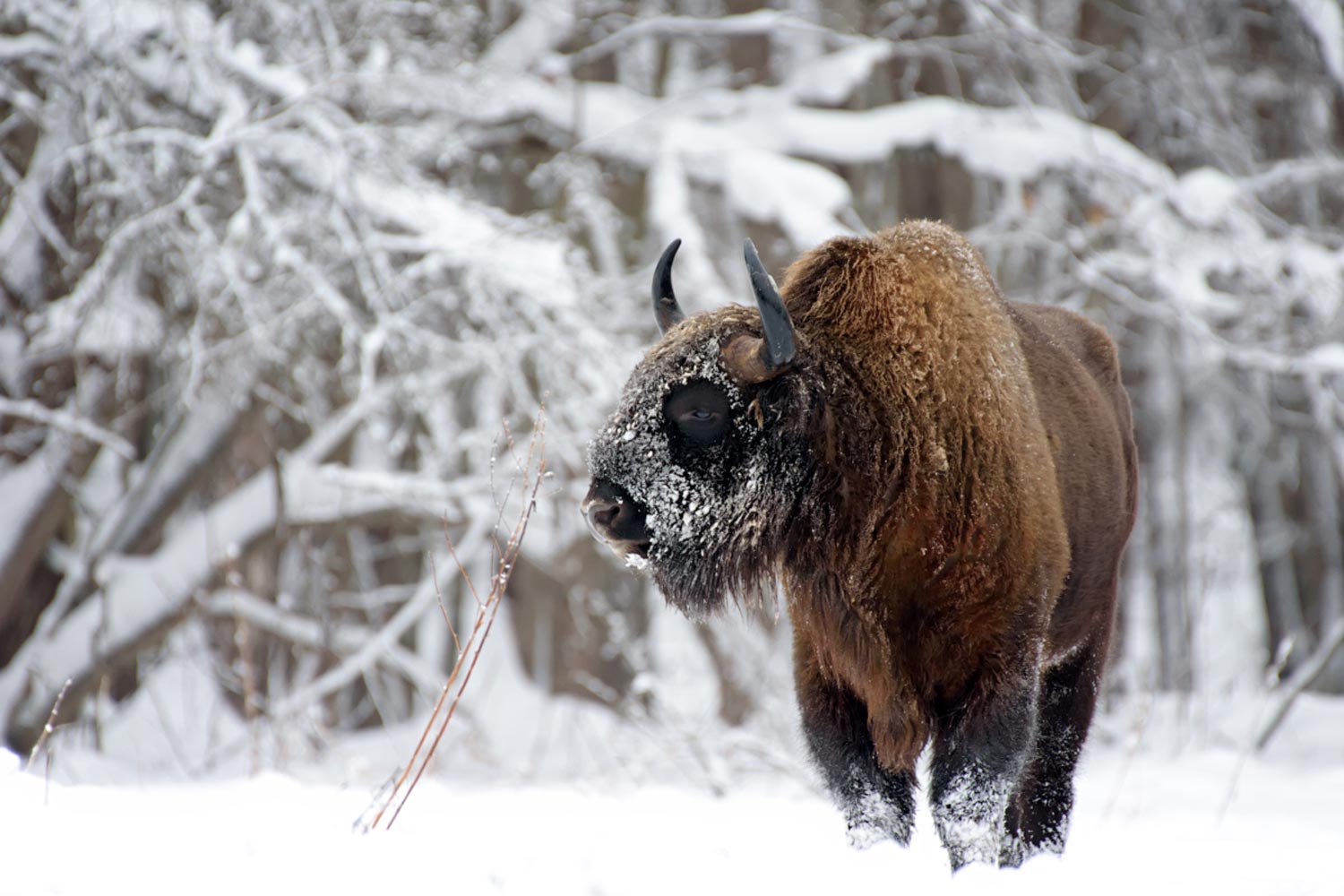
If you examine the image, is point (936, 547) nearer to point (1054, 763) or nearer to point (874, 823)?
point (874, 823)

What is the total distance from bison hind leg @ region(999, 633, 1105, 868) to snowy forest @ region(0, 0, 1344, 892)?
1.39m

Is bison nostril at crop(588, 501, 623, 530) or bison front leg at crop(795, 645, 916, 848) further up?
bison nostril at crop(588, 501, 623, 530)

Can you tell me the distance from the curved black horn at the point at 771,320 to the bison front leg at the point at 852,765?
3.04 feet

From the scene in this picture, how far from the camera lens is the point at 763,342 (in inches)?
134

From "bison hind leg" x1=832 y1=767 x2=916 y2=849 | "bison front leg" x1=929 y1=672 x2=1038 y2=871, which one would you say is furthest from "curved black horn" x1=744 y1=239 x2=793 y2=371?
"bison hind leg" x1=832 y1=767 x2=916 y2=849

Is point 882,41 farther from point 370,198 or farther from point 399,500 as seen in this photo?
point 399,500

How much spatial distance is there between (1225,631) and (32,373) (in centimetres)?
1672

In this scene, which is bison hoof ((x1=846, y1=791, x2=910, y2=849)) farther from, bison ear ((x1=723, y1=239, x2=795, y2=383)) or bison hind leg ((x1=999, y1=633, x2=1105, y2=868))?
bison ear ((x1=723, y1=239, x2=795, y2=383))

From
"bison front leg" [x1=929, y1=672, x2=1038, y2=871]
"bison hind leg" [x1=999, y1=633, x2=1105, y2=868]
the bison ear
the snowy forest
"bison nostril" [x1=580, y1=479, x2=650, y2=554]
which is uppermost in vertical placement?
the bison ear

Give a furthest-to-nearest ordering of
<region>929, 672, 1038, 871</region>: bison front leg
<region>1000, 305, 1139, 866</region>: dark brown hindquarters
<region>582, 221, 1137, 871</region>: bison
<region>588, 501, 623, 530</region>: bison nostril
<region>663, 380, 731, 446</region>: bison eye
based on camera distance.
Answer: <region>1000, 305, 1139, 866</region>: dark brown hindquarters, <region>663, 380, 731, 446</region>: bison eye, <region>588, 501, 623, 530</region>: bison nostril, <region>582, 221, 1137, 871</region>: bison, <region>929, 672, 1038, 871</region>: bison front leg

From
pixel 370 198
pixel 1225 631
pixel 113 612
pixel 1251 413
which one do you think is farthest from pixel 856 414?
pixel 1225 631

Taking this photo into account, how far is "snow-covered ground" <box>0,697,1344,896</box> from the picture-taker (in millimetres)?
2578

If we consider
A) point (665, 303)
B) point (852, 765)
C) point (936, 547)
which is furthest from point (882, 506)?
point (665, 303)

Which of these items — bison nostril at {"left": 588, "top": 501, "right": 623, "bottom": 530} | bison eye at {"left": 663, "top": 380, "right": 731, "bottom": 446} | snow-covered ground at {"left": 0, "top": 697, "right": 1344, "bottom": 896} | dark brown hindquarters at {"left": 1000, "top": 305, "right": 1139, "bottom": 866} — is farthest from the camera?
dark brown hindquarters at {"left": 1000, "top": 305, "right": 1139, "bottom": 866}
